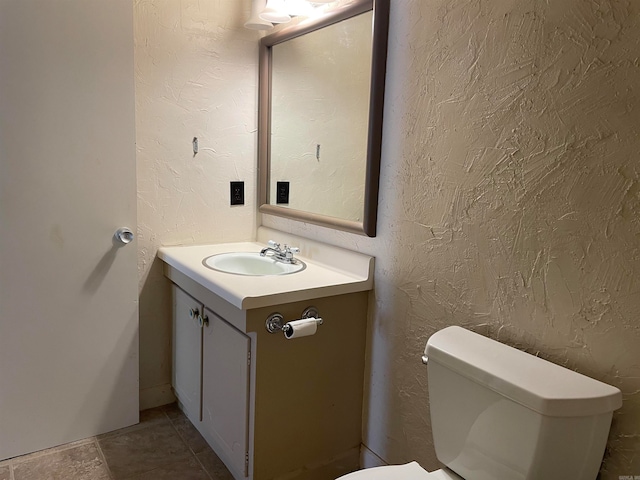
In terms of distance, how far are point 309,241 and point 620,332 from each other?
1.16 meters

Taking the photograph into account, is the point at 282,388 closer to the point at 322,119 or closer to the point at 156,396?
the point at 156,396

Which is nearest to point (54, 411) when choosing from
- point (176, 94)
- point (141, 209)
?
point (141, 209)

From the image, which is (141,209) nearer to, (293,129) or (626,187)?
(293,129)

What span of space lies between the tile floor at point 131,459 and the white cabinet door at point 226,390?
0.31ft

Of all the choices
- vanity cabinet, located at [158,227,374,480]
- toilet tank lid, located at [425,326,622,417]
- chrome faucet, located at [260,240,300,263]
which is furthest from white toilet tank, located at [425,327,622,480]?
chrome faucet, located at [260,240,300,263]

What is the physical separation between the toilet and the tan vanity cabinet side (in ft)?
2.98

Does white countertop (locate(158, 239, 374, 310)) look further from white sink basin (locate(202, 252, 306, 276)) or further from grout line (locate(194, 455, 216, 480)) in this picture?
grout line (locate(194, 455, 216, 480))

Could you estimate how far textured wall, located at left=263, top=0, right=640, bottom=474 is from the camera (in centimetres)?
104

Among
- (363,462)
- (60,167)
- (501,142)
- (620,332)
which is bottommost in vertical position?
(363,462)

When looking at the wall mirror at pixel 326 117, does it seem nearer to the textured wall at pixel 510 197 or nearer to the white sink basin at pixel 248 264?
the textured wall at pixel 510 197

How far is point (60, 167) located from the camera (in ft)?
5.77

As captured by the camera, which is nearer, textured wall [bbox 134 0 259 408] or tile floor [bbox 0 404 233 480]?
tile floor [bbox 0 404 233 480]

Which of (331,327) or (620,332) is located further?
(331,327)

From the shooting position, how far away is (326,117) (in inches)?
74.4
